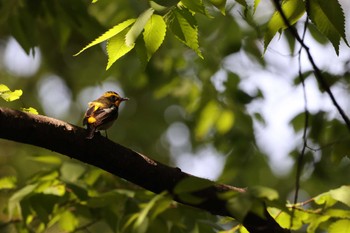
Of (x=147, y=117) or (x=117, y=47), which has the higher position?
(x=147, y=117)

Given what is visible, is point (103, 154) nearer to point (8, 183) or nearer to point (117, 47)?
point (117, 47)

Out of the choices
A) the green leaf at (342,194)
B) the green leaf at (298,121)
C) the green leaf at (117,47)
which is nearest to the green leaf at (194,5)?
the green leaf at (117,47)

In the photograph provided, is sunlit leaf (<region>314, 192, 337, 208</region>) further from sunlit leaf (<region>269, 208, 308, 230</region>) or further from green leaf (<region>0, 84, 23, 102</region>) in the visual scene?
green leaf (<region>0, 84, 23, 102</region>)

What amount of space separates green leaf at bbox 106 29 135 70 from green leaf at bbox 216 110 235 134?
3825mm

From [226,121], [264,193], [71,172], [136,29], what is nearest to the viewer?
[264,193]

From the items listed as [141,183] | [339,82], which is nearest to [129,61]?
[339,82]

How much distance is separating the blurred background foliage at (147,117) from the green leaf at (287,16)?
14 centimetres

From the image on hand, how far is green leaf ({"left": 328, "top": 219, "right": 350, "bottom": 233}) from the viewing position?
9.64ft

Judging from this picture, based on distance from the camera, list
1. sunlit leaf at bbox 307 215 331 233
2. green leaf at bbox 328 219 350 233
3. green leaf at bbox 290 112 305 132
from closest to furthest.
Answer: green leaf at bbox 328 219 350 233 < sunlit leaf at bbox 307 215 331 233 < green leaf at bbox 290 112 305 132

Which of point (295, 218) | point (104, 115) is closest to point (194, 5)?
point (295, 218)

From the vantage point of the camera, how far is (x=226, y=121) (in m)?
6.42

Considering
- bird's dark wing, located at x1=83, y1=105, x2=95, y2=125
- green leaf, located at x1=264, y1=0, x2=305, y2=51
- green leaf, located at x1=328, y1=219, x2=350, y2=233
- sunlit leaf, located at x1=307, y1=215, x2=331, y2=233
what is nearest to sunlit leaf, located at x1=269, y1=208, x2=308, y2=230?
sunlit leaf, located at x1=307, y1=215, x2=331, y2=233

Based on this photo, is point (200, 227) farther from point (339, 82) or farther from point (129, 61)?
point (129, 61)

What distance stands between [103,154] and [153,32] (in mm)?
617
